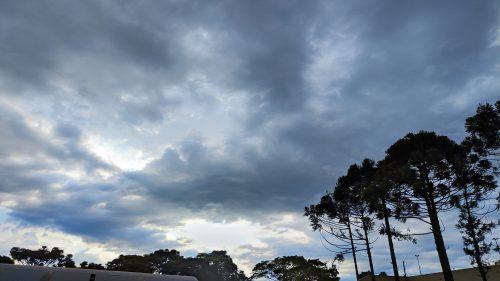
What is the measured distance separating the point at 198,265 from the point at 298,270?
20860 millimetres

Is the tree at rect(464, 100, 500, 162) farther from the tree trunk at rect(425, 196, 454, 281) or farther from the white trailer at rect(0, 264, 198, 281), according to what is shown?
the white trailer at rect(0, 264, 198, 281)

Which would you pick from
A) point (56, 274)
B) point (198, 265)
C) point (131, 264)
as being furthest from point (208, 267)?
point (56, 274)

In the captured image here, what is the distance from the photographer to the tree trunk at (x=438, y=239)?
2424 cm

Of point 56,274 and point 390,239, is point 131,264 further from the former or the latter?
point 56,274

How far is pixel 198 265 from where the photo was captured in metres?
70.2

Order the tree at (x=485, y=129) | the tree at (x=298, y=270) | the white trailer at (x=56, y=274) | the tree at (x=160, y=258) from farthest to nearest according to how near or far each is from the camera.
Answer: the tree at (x=160, y=258)
the tree at (x=298, y=270)
the tree at (x=485, y=129)
the white trailer at (x=56, y=274)

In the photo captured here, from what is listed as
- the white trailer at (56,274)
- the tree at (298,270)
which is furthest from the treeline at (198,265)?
the white trailer at (56,274)

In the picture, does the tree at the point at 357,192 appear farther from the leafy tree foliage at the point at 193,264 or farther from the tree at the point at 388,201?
the leafy tree foliage at the point at 193,264

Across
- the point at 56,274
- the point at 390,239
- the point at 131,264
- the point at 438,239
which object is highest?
the point at 131,264

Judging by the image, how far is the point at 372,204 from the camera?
30.9 metres

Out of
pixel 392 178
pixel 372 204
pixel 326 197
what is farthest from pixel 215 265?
pixel 392 178

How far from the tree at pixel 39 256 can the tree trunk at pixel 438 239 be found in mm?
54155

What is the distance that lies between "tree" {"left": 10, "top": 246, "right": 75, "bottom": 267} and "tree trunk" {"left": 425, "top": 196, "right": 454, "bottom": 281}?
54.2 metres

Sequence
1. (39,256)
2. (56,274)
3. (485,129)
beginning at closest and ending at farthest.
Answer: (56,274) < (485,129) < (39,256)
